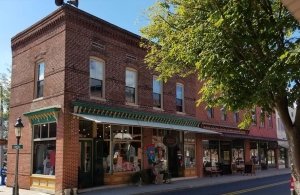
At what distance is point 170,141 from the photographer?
23375mm

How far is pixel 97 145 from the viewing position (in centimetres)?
1912

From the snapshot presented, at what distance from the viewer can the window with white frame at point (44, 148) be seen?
18.1 metres

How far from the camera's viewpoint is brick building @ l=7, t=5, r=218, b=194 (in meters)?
17.7

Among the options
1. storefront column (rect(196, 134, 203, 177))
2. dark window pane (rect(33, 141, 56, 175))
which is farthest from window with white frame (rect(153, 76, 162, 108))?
dark window pane (rect(33, 141, 56, 175))

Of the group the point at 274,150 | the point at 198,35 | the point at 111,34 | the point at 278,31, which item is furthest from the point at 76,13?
the point at 274,150

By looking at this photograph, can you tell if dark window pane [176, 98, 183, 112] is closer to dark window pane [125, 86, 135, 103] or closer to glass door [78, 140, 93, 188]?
dark window pane [125, 86, 135, 103]

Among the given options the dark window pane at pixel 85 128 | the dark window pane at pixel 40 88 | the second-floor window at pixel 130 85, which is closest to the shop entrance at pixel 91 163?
the dark window pane at pixel 85 128

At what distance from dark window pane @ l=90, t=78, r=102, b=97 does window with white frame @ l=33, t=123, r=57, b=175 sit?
2.63m

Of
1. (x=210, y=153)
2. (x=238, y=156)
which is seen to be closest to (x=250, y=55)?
(x=210, y=153)

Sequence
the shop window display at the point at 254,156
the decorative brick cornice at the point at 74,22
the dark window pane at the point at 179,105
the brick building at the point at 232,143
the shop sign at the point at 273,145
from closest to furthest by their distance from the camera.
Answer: the decorative brick cornice at the point at 74,22
the dark window pane at the point at 179,105
the brick building at the point at 232,143
the shop window display at the point at 254,156
the shop sign at the point at 273,145

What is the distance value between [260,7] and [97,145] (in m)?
13.1

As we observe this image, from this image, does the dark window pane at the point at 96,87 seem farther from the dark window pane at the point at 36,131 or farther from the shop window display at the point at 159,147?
Result: the shop window display at the point at 159,147

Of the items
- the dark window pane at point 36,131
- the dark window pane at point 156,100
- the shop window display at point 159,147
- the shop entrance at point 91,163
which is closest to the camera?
the shop entrance at point 91,163

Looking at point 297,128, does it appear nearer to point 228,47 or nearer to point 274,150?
point 228,47
